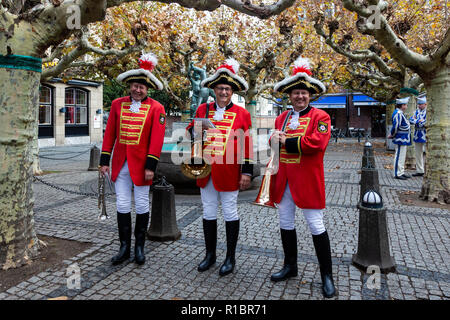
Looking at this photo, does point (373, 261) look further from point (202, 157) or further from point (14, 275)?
point (14, 275)

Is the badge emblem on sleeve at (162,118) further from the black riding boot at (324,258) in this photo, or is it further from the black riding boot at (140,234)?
the black riding boot at (324,258)

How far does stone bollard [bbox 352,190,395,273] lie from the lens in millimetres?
3795

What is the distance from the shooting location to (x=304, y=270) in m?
3.84

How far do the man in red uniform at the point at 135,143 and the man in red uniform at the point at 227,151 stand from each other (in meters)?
0.52

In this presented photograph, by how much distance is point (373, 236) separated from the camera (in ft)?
12.5

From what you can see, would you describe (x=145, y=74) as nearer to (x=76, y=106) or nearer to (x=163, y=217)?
(x=163, y=217)

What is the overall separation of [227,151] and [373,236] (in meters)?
1.80

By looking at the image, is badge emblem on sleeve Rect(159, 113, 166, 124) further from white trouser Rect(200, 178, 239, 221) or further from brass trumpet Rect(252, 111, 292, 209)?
brass trumpet Rect(252, 111, 292, 209)

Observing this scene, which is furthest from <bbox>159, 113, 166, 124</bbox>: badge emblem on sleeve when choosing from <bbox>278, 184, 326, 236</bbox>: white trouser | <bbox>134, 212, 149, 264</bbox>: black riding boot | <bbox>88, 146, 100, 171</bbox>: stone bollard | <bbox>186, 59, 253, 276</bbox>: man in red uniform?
<bbox>88, 146, 100, 171</bbox>: stone bollard

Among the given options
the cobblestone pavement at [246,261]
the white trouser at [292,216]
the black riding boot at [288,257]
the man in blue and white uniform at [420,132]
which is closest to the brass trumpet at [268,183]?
the white trouser at [292,216]

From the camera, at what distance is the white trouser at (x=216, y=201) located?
146 inches

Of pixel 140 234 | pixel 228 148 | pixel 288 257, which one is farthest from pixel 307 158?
pixel 140 234

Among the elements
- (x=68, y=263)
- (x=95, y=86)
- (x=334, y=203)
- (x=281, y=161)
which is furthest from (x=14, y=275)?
(x=95, y=86)

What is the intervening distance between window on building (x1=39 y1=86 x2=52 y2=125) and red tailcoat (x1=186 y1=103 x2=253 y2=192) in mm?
22460
